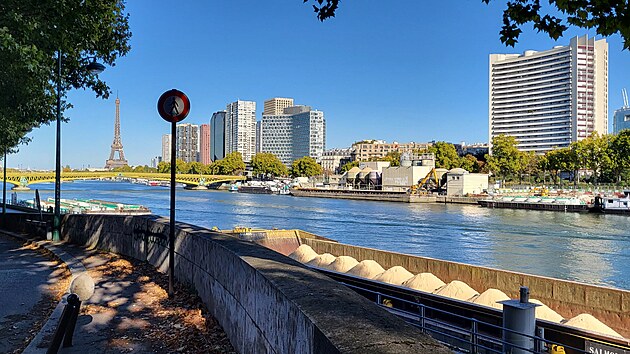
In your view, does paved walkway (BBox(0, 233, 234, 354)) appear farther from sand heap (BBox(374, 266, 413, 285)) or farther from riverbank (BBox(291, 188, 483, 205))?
riverbank (BBox(291, 188, 483, 205))

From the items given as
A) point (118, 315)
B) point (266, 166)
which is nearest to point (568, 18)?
point (118, 315)

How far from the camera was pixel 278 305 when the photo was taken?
416cm

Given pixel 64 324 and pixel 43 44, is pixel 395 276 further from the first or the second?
pixel 64 324

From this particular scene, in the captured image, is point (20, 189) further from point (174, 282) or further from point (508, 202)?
point (174, 282)

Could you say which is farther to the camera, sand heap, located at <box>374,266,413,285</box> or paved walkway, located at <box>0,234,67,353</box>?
sand heap, located at <box>374,266,413,285</box>

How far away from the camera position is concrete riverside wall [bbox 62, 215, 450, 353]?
9.75 ft

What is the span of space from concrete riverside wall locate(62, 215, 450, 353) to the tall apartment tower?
189857 millimetres

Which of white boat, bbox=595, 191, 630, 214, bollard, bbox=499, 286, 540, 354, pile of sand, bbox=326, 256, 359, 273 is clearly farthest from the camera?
white boat, bbox=595, 191, 630, 214

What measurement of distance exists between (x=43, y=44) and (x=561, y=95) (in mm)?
198440

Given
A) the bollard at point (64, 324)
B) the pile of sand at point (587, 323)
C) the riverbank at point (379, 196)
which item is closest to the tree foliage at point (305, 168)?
the riverbank at point (379, 196)

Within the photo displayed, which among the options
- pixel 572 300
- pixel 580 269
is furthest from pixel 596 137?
pixel 572 300

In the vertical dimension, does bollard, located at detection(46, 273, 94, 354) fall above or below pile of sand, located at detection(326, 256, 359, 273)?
above

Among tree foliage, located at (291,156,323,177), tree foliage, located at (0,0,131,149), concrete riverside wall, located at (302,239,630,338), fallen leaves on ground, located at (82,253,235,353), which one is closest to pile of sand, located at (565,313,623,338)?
concrete riverside wall, located at (302,239,630,338)

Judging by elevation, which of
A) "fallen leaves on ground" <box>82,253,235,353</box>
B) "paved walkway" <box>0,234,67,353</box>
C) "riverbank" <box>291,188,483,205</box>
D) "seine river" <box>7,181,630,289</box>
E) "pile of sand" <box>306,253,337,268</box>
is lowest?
"seine river" <box>7,181,630,289</box>
